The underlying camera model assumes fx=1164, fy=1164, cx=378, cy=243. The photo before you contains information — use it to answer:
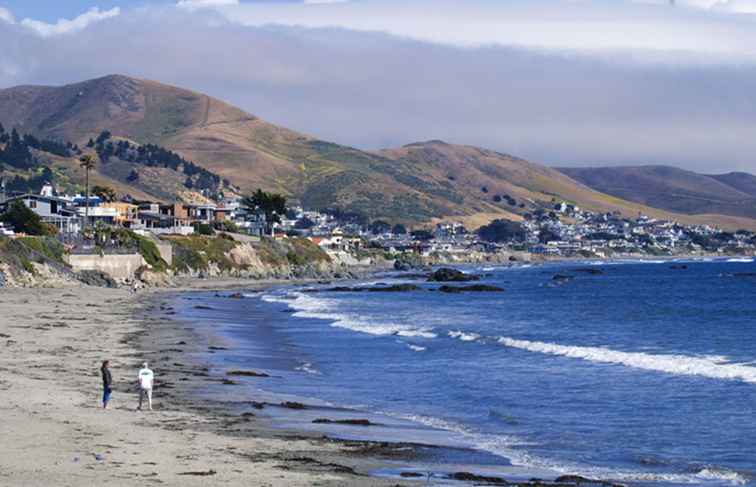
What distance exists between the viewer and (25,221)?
344ft

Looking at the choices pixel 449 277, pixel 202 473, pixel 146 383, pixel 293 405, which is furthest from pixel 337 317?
pixel 449 277

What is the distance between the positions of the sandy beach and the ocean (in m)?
2.61

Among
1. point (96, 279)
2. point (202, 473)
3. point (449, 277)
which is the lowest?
point (96, 279)

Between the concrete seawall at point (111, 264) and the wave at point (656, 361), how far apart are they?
167ft

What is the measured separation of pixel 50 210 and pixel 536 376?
294 ft

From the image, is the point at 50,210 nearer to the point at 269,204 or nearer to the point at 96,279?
the point at 96,279

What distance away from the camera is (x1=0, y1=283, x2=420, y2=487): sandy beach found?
62.0 feet

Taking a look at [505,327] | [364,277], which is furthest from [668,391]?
[364,277]

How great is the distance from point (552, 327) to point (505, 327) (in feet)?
8.73

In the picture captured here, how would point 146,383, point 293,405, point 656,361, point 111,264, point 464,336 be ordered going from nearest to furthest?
point 146,383, point 293,405, point 656,361, point 464,336, point 111,264

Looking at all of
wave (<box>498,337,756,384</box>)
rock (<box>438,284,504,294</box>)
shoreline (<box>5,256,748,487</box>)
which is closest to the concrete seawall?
rock (<box>438,284,504,294</box>)

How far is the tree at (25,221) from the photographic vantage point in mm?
104625

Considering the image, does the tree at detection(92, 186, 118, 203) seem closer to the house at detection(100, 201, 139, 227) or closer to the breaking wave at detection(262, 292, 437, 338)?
the house at detection(100, 201, 139, 227)

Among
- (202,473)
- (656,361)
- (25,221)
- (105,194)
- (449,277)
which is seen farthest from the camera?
(105,194)
